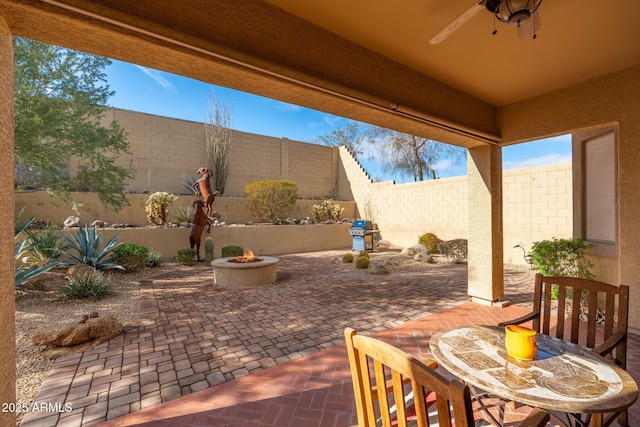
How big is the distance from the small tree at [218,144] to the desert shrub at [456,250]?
9188 mm

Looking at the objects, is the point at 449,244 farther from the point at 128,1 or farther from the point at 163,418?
the point at 128,1

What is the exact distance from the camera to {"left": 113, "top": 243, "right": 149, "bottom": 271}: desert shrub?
666cm

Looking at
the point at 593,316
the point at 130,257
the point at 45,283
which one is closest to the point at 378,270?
the point at 593,316

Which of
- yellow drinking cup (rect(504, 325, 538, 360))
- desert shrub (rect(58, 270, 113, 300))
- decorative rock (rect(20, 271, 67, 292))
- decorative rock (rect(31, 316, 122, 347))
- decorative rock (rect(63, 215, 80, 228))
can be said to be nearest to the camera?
yellow drinking cup (rect(504, 325, 538, 360))

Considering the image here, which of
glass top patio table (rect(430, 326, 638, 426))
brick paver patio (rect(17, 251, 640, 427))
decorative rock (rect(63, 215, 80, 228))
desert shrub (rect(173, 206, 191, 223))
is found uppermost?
desert shrub (rect(173, 206, 191, 223))

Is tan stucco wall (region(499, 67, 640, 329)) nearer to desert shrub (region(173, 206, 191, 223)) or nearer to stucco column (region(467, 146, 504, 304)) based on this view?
stucco column (region(467, 146, 504, 304))

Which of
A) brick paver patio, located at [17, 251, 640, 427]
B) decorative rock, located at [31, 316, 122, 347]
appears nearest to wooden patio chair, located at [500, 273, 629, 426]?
brick paver patio, located at [17, 251, 640, 427]

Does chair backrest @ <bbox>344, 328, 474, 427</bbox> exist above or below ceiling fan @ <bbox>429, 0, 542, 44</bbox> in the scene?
below

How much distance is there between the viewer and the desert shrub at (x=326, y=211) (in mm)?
12703

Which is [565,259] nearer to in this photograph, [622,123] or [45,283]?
[622,123]

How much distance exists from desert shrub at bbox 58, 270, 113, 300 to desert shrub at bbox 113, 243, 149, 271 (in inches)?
63.2

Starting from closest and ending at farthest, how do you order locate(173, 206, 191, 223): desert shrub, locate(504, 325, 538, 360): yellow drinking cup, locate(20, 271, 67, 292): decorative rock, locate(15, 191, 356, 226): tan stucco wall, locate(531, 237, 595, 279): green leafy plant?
locate(504, 325, 538, 360): yellow drinking cup → locate(531, 237, 595, 279): green leafy plant → locate(20, 271, 67, 292): decorative rock → locate(15, 191, 356, 226): tan stucco wall → locate(173, 206, 191, 223): desert shrub

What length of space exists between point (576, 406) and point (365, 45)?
2991 mm

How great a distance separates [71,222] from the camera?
7.93 metres
